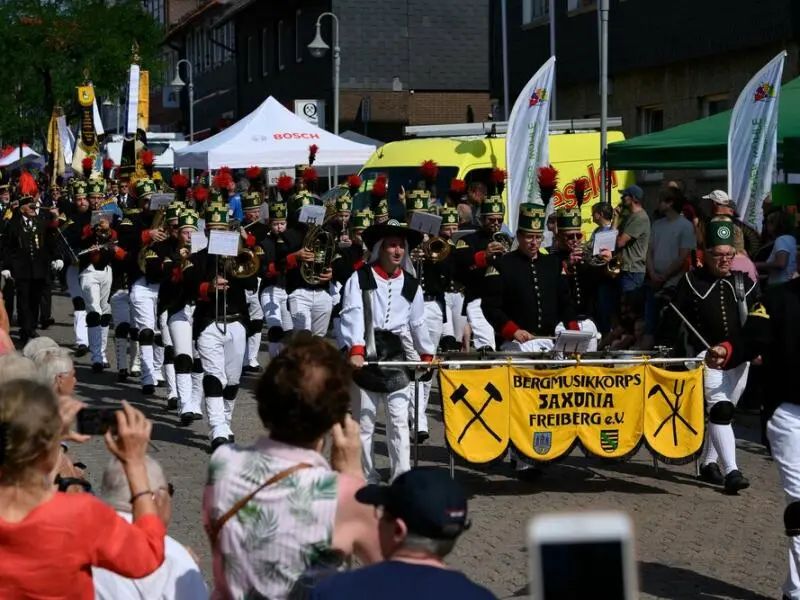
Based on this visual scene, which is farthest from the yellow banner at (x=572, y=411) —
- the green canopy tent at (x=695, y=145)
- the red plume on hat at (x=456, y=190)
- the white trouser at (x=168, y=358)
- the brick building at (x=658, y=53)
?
the brick building at (x=658, y=53)

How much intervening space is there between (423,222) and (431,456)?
2317 mm

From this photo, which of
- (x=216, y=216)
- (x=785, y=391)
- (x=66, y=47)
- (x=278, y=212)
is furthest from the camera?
(x=66, y=47)

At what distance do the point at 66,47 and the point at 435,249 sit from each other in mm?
42641

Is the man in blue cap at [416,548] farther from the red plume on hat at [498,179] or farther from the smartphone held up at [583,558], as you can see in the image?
the red plume on hat at [498,179]

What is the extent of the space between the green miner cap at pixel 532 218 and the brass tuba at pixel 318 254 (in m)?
5.41

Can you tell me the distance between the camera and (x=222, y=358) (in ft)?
42.2

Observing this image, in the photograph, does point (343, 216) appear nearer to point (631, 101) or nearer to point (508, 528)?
point (508, 528)

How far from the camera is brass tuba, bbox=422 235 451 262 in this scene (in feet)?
47.6

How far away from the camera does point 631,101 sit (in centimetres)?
2919

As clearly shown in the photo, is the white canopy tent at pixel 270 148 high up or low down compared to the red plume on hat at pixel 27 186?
up

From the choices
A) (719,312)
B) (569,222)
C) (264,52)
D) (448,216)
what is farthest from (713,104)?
(264,52)

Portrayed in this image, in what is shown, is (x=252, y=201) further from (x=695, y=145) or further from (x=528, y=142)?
(x=695, y=145)

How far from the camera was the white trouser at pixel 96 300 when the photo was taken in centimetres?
1825

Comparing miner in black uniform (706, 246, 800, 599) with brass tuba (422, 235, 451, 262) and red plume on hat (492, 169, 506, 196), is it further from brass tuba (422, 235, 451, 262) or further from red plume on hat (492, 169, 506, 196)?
red plume on hat (492, 169, 506, 196)
